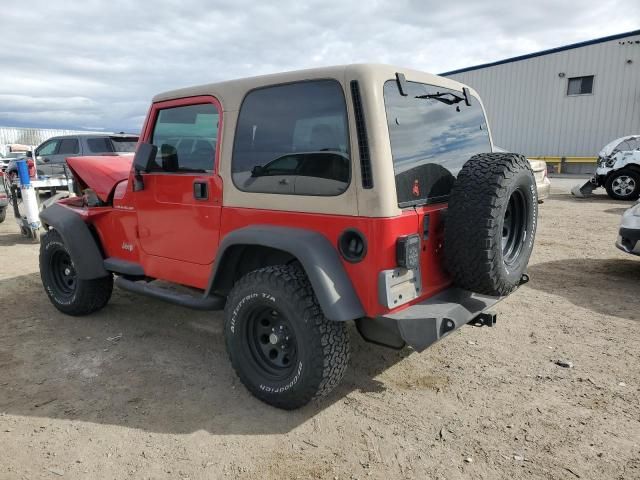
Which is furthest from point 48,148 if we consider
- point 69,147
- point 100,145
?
point 100,145

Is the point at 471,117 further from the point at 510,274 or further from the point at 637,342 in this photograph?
the point at 637,342

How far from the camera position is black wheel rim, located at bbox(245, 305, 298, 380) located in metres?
2.88

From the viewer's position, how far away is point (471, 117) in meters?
3.47

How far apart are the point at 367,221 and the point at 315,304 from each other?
1.87 ft

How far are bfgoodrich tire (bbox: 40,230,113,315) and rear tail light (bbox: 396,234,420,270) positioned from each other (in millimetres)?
3026

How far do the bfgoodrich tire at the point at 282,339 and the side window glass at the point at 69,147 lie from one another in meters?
11.0

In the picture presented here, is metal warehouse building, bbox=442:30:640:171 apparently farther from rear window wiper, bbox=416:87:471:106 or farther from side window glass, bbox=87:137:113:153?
rear window wiper, bbox=416:87:471:106

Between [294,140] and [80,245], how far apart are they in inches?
95.2

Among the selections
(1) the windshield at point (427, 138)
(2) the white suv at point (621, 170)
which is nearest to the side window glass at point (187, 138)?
(1) the windshield at point (427, 138)

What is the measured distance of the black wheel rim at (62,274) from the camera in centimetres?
445

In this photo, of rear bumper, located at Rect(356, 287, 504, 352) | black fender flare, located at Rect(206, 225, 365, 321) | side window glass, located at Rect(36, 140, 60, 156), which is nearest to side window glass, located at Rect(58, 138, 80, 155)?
side window glass, located at Rect(36, 140, 60, 156)

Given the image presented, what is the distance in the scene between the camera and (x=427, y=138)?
9.41 feet

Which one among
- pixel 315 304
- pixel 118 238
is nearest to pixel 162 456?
pixel 315 304

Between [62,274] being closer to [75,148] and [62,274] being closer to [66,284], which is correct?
[66,284]
